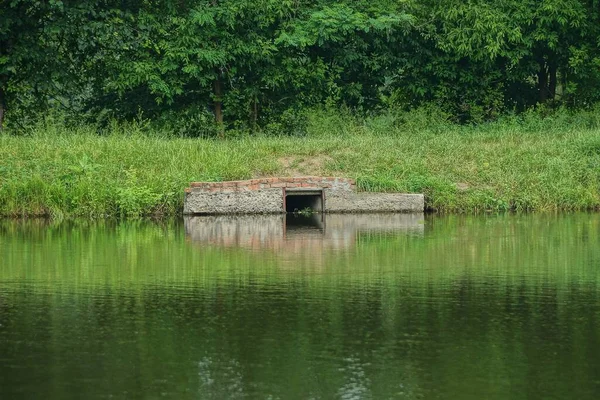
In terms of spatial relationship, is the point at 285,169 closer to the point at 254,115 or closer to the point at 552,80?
the point at 254,115

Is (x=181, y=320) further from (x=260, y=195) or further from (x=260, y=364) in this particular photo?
(x=260, y=195)

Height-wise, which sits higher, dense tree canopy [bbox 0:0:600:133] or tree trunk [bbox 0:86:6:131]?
dense tree canopy [bbox 0:0:600:133]

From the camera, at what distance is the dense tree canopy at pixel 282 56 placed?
29.2m

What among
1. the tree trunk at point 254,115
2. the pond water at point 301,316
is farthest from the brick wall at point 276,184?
the tree trunk at point 254,115

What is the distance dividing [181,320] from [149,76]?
1932cm

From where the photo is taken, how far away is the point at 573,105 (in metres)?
33.3

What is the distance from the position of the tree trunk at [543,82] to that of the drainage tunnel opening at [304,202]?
12.6 m

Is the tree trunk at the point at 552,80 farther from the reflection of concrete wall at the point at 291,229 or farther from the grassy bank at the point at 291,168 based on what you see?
the reflection of concrete wall at the point at 291,229

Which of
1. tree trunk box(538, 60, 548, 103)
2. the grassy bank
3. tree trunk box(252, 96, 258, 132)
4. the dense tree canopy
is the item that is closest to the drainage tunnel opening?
the grassy bank

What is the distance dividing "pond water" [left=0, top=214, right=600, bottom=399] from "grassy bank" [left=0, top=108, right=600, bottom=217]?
3748 mm

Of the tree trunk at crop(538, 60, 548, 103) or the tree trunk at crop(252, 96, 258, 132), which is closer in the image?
the tree trunk at crop(252, 96, 258, 132)

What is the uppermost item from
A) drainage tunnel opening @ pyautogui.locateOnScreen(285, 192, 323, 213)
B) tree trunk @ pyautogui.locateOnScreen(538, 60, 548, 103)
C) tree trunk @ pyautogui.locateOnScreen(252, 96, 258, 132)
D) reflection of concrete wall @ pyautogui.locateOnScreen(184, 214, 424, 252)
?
tree trunk @ pyautogui.locateOnScreen(538, 60, 548, 103)

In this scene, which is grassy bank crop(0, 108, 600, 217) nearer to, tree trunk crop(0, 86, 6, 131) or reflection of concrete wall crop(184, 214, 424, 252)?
reflection of concrete wall crop(184, 214, 424, 252)

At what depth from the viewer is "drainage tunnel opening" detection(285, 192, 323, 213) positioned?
73.7ft
